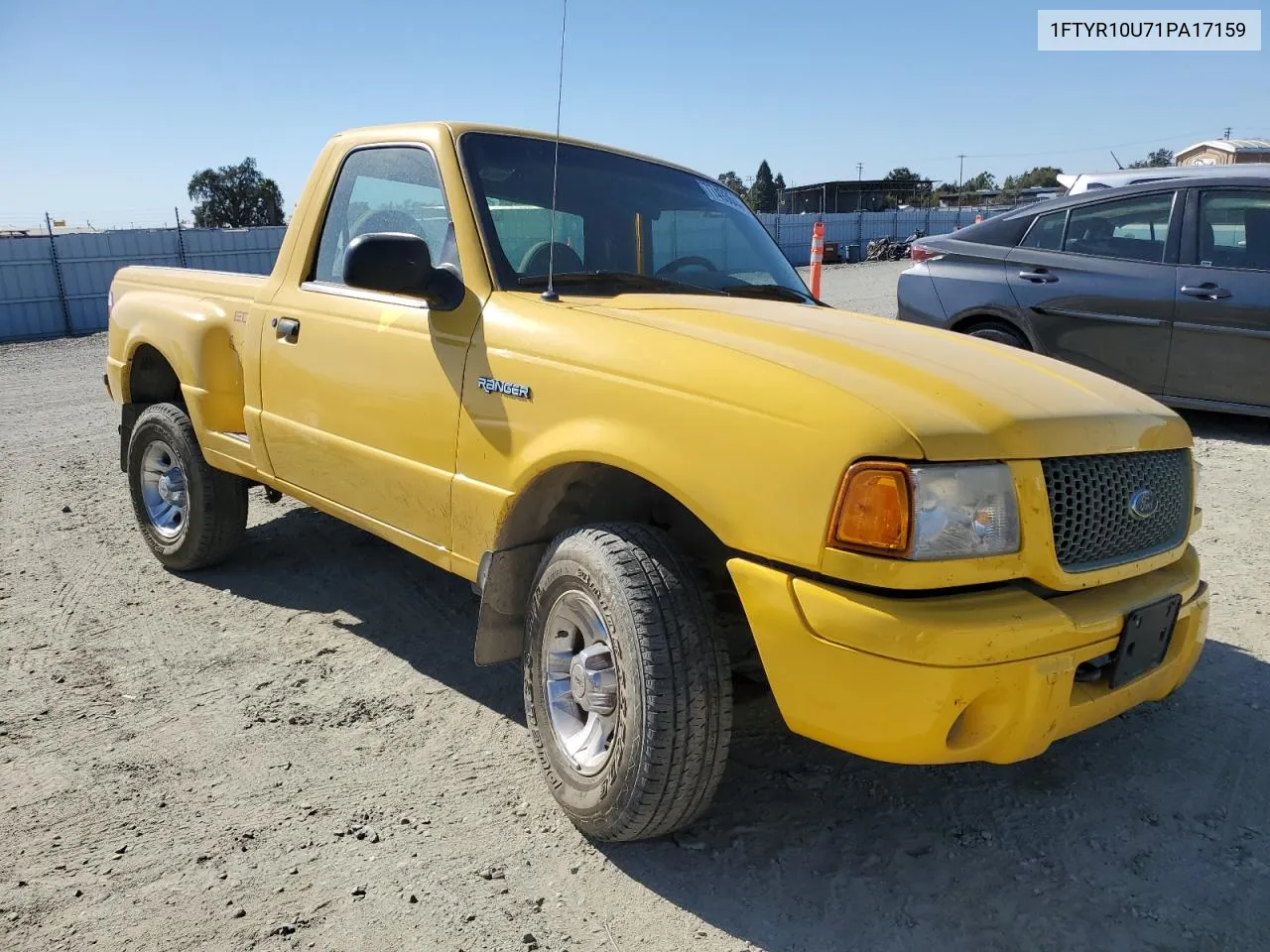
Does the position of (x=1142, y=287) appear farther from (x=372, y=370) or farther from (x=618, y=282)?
(x=372, y=370)

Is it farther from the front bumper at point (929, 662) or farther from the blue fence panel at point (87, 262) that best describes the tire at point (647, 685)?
the blue fence panel at point (87, 262)

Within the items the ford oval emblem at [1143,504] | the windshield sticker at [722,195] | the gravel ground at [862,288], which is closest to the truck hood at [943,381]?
the ford oval emblem at [1143,504]

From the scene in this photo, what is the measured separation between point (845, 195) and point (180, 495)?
4665cm

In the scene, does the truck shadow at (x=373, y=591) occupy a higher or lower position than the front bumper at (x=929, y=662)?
lower

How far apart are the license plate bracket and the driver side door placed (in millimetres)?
1904

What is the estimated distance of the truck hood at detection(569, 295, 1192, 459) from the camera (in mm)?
2104

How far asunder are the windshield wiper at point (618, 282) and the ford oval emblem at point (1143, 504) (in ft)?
4.96

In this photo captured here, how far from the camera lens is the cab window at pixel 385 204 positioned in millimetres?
3217

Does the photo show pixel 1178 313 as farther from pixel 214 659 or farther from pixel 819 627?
pixel 214 659

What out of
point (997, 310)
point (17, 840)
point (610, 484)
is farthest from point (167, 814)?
point (997, 310)

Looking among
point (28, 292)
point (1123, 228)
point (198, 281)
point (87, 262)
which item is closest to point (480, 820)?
point (198, 281)

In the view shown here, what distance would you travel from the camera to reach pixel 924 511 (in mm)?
2029

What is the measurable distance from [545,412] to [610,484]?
0.34m

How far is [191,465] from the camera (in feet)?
14.5
